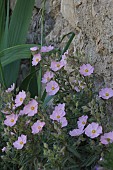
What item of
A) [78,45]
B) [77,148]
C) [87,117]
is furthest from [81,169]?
[78,45]

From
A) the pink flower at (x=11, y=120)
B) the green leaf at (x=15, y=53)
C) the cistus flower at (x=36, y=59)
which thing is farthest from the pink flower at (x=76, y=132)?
the green leaf at (x=15, y=53)

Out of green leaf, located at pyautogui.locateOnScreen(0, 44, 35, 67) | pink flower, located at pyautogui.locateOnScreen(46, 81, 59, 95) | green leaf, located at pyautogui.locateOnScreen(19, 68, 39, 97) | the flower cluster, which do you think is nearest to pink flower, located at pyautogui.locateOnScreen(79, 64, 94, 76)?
the flower cluster

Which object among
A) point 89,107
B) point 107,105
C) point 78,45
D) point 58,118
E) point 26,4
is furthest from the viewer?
point 26,4

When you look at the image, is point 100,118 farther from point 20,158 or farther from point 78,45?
point 78,45

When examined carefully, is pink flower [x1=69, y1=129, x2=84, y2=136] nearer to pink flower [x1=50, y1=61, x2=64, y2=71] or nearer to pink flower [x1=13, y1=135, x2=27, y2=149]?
pink flower [x1=13, y1=135, x2=27, y2=149]

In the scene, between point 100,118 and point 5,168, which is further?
point 5,168

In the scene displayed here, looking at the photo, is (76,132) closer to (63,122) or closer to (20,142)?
(63,122)
